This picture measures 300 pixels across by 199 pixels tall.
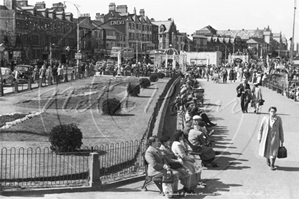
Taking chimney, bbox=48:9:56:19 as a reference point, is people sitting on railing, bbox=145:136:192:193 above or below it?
below

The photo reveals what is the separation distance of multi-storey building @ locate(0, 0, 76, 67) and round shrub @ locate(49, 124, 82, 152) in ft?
125

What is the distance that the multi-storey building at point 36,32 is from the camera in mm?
50281

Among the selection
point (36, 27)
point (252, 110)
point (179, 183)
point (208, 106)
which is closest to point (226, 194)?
point (179, 183)

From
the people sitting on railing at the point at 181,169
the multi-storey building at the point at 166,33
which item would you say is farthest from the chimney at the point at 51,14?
the people sitting on railing at the point at 181,169

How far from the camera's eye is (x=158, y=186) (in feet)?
31.2

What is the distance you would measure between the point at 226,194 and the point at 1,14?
140ft

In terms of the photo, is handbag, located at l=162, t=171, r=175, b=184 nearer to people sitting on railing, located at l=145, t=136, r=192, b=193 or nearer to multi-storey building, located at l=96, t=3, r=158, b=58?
people sitting on railing, located at l=145, t=136, r=192, b=193

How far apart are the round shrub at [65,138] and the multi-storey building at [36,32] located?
125 feet

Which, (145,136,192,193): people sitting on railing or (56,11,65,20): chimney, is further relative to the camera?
(56,11,65,20): chimney

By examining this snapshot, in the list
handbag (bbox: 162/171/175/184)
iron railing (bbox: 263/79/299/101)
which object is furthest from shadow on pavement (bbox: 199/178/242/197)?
iron railing (bbox: 263/79/299/101)

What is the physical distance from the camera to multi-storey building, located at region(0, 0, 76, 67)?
165 ft

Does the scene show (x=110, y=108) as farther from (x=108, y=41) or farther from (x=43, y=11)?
(x=108, y=41)

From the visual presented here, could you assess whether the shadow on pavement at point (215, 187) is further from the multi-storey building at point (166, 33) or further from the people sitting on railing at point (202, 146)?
the multi-storey building at point (166, 33)

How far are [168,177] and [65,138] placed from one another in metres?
3.85
